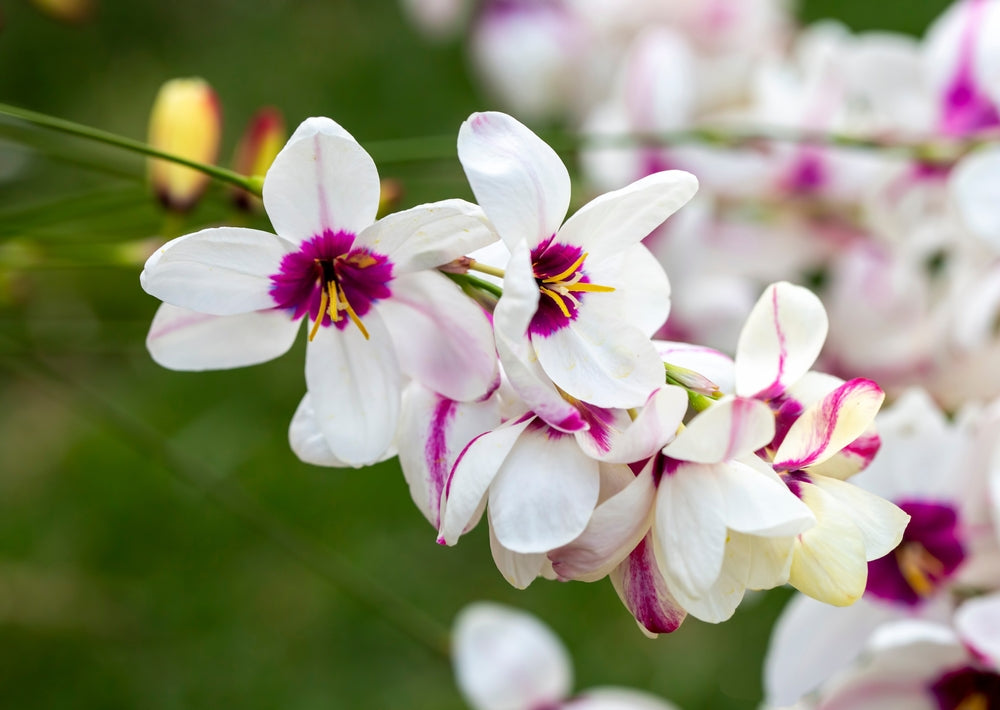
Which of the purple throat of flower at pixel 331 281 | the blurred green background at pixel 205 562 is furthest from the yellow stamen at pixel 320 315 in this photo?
the blurred green background at pixel 205 562

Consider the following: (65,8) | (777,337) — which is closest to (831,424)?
(777,337)

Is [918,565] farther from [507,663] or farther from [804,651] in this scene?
[507,663]

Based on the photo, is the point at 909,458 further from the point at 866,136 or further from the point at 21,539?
the point at 21,539

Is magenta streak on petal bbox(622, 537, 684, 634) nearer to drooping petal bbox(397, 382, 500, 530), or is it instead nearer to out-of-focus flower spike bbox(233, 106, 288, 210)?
drooping petal bbox(397, 382, 500, 530)

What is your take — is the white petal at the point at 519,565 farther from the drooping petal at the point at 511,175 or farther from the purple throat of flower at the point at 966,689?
the purple throat of flower at the point at 966,689

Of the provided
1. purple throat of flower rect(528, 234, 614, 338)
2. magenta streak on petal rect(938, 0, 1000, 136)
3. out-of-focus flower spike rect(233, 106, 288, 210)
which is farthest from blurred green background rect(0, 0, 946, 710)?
purple throat of flower rect(528, 234, 614, 338)
